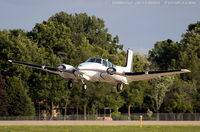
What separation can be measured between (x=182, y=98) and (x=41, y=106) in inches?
1340

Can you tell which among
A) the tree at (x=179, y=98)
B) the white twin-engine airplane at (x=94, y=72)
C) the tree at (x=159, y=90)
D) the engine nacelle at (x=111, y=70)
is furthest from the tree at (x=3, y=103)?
the engine nacelle at (x=111, y=70)

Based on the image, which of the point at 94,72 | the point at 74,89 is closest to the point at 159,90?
the point at 74,89

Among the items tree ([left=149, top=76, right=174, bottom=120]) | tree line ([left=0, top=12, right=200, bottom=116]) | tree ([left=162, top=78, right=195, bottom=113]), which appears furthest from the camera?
tree ([left=149, top=76, right=174, bottom=120])

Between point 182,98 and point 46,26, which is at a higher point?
point 46,26

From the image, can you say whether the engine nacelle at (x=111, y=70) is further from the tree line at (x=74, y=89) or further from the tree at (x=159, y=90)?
the tree at (x=159, y=90)

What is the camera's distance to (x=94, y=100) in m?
82.1

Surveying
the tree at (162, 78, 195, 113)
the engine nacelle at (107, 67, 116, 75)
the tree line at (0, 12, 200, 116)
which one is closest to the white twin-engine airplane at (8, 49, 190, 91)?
the engine nacelle at (107, 67, 116, 75)

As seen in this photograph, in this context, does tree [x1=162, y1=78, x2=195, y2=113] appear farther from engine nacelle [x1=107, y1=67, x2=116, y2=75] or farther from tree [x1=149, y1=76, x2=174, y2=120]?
engine nacelle [x1=107, y1=67, x2=116, y2=75]

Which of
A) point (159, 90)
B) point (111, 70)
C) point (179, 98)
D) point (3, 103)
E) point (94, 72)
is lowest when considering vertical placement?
point (3, 103)

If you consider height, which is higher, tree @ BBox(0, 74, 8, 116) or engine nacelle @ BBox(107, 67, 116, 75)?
engine nacelle @ BBox(107, 67, 116, 75)

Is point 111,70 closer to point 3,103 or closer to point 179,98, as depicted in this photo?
point 3,103
